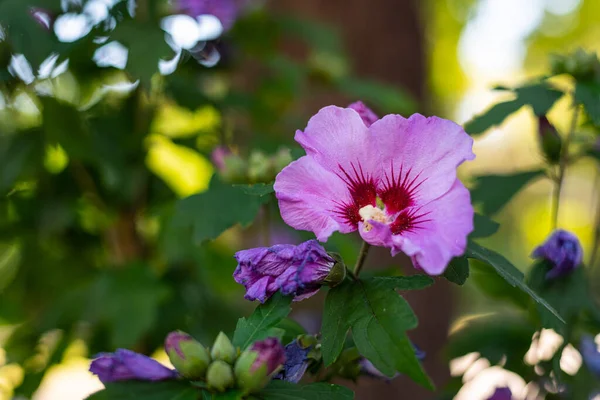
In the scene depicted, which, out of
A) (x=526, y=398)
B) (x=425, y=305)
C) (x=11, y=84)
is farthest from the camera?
(x=425, y=305)

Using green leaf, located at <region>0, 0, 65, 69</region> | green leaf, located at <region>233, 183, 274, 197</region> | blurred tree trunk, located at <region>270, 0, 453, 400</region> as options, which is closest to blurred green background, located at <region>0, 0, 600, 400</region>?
green leaf, located at <region>0, 0, 65, 69</region>

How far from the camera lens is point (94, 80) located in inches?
62.2

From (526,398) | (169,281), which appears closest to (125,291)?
(169,281)

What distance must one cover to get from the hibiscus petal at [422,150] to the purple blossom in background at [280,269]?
13 cm

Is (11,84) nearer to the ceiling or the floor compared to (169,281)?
nearer to the ceiling

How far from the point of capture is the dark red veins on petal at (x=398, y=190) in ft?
2.30

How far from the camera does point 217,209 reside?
1012 mm

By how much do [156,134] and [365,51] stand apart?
1501mm

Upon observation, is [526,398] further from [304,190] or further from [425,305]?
[425,305]

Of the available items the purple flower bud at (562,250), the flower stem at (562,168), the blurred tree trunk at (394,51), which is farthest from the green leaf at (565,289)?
the blurred tree trunk at (394,51)

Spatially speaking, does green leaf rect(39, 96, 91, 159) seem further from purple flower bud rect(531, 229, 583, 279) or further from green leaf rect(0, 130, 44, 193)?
purple flower bud rect(531, 229, 583, 279)

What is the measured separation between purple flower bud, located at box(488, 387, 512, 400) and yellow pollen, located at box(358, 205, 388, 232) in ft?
1.50

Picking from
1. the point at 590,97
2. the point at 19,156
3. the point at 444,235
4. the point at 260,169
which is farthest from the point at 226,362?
the point at 19,156

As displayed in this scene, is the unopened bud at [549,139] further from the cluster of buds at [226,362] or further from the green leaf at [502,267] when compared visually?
the cluster of buds at [226,362]
